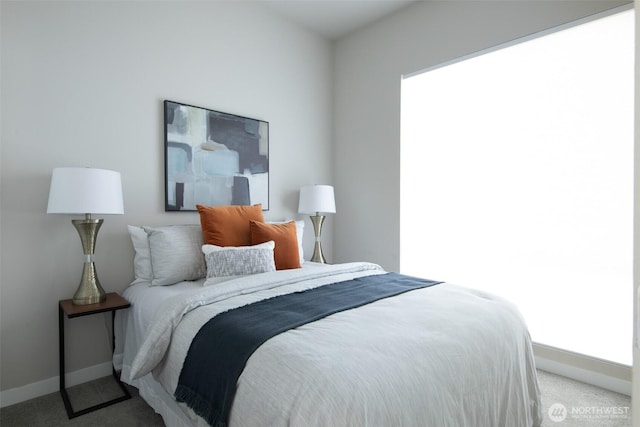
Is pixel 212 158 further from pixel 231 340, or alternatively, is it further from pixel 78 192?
pixel 231 340

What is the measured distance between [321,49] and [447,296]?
3162mm

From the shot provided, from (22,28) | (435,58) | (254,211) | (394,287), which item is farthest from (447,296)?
(22,28)

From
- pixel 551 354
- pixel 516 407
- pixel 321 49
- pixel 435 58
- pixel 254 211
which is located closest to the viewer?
pixel 516 407

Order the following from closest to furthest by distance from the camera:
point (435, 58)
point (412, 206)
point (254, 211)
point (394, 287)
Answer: point (394, 287) < point (254, 211) < point (435, 58) < point (412, 206)

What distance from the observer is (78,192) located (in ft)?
6.24

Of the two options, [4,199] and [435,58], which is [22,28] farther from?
[435,58]

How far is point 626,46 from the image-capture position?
2.18 meters

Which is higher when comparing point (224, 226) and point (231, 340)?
point (224, 226)

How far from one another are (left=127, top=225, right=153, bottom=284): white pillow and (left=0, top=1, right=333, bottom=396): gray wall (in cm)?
13

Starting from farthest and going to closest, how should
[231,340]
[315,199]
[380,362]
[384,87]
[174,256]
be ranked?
[384,87] < [315,199] < [174,256] < [231,340] < [380,362]

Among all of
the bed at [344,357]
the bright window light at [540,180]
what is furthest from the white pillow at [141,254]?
the bright window light at [540,180]

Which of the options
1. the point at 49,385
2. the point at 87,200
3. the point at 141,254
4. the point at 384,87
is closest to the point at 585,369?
the point at 384,87

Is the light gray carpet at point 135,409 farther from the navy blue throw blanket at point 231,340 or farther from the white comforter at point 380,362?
the navy blue throw blanket at point 231,340

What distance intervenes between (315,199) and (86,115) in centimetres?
192
